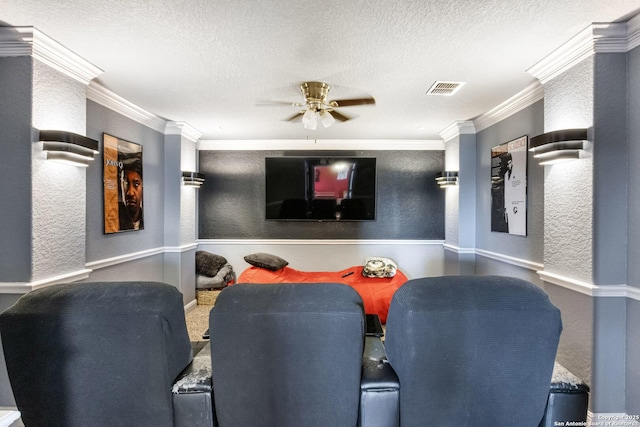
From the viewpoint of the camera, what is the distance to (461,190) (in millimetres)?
4129

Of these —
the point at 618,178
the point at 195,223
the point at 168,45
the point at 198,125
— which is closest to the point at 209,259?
the point at 195,223

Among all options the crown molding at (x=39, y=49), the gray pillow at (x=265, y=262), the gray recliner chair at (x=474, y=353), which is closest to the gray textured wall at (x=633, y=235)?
the gray recliner chair at (x=474, y=353)

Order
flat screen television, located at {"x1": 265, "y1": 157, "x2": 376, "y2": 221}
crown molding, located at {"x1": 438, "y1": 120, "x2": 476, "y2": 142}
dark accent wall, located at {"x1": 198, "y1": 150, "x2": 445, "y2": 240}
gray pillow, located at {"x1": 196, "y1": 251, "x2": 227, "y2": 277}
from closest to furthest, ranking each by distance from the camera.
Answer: crown molding, located at {"x1": 438, "y1": 120, "x2": 476, "y2": 142}
gray pillow, located at {"x1": 196, "y1": 251, "x2": 227, "y2": 277}
flat screen television, located at {"x1": 265, "y1": 157, "x2": 376, "y2": 221}
dark accent wall, located at {"x1": 198, "y1": 150, "x2": 445, "y2": 240}

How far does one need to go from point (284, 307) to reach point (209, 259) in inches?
159

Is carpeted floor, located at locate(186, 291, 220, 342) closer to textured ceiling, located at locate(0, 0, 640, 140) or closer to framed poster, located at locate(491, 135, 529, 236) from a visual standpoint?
textured ceiling, located at locate(0, 0, 640, 140)

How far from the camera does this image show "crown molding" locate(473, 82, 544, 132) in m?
2.81

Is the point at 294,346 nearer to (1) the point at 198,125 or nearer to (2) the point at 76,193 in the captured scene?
(2) the point at 76,193

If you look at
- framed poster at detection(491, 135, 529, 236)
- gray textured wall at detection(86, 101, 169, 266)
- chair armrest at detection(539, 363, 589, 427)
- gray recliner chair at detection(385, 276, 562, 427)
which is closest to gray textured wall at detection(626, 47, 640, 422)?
framed poster at detection(491, 135, 529, 236)

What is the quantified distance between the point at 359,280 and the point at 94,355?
3.10m

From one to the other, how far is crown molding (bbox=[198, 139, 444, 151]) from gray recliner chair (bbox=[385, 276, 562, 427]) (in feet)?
13.8

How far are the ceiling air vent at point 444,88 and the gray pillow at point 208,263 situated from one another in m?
3.71

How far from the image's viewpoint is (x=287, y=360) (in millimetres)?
1091

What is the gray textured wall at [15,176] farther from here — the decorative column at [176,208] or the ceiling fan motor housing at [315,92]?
the decorative column at [176,208]

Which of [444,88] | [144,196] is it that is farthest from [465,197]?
[144,196]
